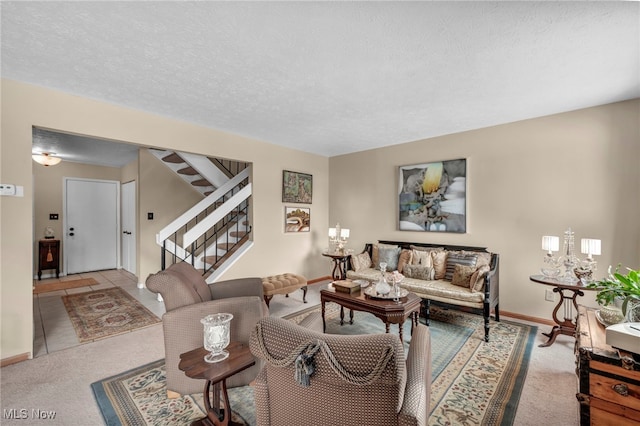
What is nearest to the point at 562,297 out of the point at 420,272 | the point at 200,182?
the point at 420,272

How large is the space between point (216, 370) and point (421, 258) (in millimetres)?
3329

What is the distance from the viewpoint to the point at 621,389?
1.40 meters

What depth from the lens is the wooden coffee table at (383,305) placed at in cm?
259

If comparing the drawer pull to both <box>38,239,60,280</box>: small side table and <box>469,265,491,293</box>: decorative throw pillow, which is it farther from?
<box>38,239,60,280</box>: small side table

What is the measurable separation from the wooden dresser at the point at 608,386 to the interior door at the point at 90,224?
8.17m

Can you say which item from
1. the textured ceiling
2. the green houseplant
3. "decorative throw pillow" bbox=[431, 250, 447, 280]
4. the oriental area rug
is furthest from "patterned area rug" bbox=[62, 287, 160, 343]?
the green houseplant

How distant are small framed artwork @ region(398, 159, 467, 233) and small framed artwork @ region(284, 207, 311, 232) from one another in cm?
179

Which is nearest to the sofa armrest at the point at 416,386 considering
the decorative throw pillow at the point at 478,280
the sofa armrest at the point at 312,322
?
the sofa armrest at the point at 312,322

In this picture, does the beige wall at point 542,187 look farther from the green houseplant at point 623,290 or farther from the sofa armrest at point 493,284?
the green houseplant at point 623,290

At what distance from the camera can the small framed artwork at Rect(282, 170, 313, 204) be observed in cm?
504

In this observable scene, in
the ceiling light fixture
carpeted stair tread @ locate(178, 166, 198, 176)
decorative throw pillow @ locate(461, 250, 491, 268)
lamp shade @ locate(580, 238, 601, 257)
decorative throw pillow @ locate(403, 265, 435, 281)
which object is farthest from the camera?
carpeted stair tread @ locate(178, 166, 198, 176)

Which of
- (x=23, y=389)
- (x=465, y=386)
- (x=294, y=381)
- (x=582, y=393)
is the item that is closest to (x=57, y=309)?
(x=23, y=389)

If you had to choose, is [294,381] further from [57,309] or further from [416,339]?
[57,309]

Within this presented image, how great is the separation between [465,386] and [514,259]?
2.24m
